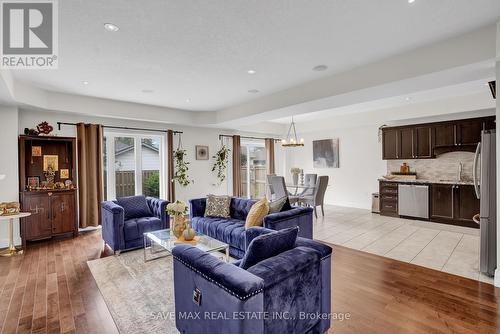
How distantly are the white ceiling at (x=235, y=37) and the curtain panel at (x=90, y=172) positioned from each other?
120 cm

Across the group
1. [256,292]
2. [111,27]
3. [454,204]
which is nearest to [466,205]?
[454,204]

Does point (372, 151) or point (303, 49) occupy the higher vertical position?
point (303, 49)

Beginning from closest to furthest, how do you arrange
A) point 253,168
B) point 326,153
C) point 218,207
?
point 218,207 < point 326,153 < point 253,168

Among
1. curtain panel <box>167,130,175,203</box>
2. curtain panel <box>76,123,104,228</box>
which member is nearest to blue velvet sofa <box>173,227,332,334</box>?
curtain panel <box>76,123,104,228</box>

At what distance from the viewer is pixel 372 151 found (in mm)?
7215

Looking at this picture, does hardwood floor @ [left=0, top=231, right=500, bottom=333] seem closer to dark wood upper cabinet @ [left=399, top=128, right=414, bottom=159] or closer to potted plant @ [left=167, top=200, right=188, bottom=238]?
potted plant @ [left=167, top=200, right=188, bottom=238]

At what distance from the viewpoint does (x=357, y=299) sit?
2.62 m

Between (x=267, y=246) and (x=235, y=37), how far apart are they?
214 centimetres

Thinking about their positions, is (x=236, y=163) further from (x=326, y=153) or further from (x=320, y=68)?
(x=320, y=68)

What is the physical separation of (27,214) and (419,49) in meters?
6.04

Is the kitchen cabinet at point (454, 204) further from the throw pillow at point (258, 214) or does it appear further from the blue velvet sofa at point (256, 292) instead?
the blue velvet sofa at point (256, 292)

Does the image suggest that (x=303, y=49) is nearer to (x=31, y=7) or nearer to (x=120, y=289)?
(x=31, y=7)

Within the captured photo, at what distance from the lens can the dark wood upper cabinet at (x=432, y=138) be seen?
537 centimetres

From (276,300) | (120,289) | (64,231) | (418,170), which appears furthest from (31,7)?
(418,170)
